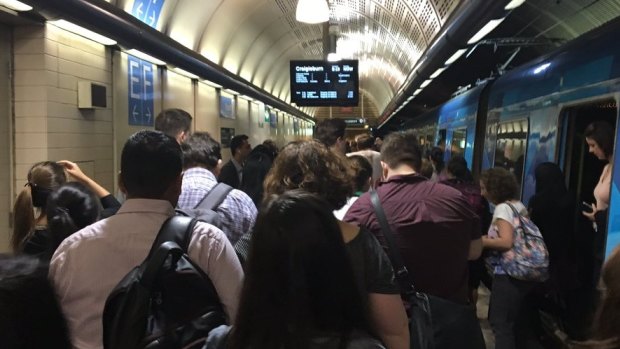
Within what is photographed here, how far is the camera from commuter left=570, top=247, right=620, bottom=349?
48.5 inches

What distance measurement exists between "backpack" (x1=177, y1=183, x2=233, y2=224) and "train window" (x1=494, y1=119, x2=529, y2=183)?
3763 millimetres

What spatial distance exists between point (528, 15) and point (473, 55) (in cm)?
377

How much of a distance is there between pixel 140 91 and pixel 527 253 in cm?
518

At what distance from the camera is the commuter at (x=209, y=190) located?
9.52 ft

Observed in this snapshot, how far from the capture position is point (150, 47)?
19.3 feet

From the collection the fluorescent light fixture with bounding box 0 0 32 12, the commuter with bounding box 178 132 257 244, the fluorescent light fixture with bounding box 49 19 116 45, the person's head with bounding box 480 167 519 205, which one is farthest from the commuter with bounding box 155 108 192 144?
the person's head with bounding box 480 167 519 205

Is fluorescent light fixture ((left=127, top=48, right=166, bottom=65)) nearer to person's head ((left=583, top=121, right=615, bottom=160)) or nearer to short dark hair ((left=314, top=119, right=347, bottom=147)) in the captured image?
short dark hair ((left=314, top=119, right=347, bottom=147))

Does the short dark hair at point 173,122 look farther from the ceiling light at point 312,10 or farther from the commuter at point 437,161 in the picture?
the commuter at point 437,161

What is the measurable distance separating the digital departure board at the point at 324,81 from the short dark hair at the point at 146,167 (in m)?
9.55

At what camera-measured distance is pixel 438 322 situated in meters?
2.28

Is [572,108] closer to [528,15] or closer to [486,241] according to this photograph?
A: [486,241]

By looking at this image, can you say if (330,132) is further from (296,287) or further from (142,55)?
(296,287)

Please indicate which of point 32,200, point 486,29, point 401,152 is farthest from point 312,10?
point 32,200

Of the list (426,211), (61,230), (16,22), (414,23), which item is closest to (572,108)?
(426,211)
